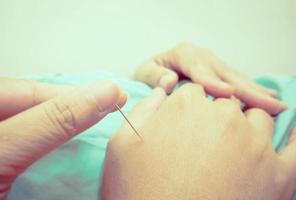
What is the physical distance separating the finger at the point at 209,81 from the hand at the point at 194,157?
8cm

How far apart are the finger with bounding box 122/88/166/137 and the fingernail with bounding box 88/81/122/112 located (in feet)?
0.40

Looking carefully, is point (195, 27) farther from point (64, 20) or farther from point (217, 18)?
point (64, 20)

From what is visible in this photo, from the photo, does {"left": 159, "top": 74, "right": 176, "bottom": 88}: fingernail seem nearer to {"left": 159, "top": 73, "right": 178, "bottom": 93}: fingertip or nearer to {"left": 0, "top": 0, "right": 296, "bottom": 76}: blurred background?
{"left": 159, "top": 73, "right": 178, "bottom": 93}: fingertip

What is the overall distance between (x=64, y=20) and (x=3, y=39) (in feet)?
0.78

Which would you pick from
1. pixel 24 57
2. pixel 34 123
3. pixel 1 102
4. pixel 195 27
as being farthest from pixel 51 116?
pixel 195 27

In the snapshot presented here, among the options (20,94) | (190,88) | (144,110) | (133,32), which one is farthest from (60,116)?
(133,32)

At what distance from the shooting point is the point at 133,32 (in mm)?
1312

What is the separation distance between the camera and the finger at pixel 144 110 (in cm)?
68

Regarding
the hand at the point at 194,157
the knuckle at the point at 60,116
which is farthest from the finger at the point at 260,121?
the knuckle at the point at 60,116

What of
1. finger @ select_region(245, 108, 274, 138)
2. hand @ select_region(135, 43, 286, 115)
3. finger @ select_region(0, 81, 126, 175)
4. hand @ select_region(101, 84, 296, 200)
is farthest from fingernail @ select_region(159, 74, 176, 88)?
finger @ select_region(0, 81, 126, 175)

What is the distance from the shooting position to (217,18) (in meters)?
1.42

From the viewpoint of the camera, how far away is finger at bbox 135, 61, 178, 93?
87 centimetres

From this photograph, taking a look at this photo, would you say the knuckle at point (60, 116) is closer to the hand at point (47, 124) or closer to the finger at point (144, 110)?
the hand at point (47, 124)

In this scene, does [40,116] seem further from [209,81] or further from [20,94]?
[209,81]
